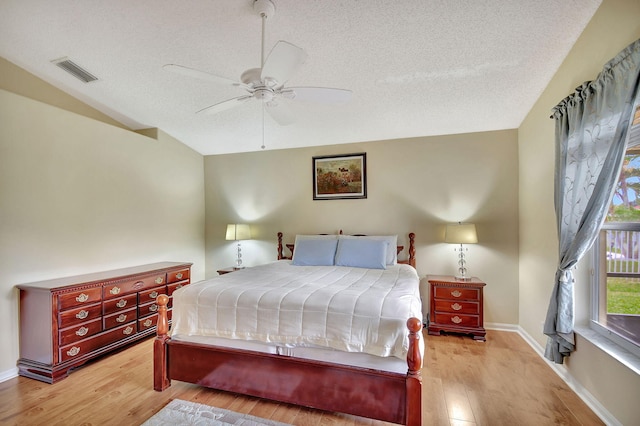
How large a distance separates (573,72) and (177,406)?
12.7 feet

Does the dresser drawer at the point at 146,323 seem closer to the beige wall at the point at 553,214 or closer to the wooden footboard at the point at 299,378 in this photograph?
the wooden footboard at the point at 299,378

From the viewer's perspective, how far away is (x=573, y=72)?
228cm

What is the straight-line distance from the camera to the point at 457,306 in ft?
10.9

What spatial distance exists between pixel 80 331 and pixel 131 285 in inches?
22.7

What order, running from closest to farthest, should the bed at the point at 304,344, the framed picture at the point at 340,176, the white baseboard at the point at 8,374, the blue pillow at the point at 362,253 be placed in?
the bed at the point at 304,344, the white baseboard at the point at 8,374, the blue pillow at the point at 362,253, the framed picture at the point at 340,176

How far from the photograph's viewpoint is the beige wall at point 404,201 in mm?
3605

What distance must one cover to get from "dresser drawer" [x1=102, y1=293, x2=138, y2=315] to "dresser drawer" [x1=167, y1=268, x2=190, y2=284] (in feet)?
1.50

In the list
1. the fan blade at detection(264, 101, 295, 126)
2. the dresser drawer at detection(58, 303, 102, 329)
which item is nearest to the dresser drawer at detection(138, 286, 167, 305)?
the dresser drawer at detection(58, 303, 102, 329)

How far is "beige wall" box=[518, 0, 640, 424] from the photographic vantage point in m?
1.72

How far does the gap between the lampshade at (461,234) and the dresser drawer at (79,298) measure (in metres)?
3.71

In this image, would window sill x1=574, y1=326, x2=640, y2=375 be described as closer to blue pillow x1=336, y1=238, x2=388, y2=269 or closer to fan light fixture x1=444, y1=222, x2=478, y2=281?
fan light fixture x1=444, y1=222, x2=478, y2=281

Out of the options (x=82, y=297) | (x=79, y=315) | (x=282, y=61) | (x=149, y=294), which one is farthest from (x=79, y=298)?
(x=282, y=61)

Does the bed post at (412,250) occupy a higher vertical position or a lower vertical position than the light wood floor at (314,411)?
higher

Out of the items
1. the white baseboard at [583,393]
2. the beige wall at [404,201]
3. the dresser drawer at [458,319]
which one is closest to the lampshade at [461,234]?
the beige wall at [404,201]
